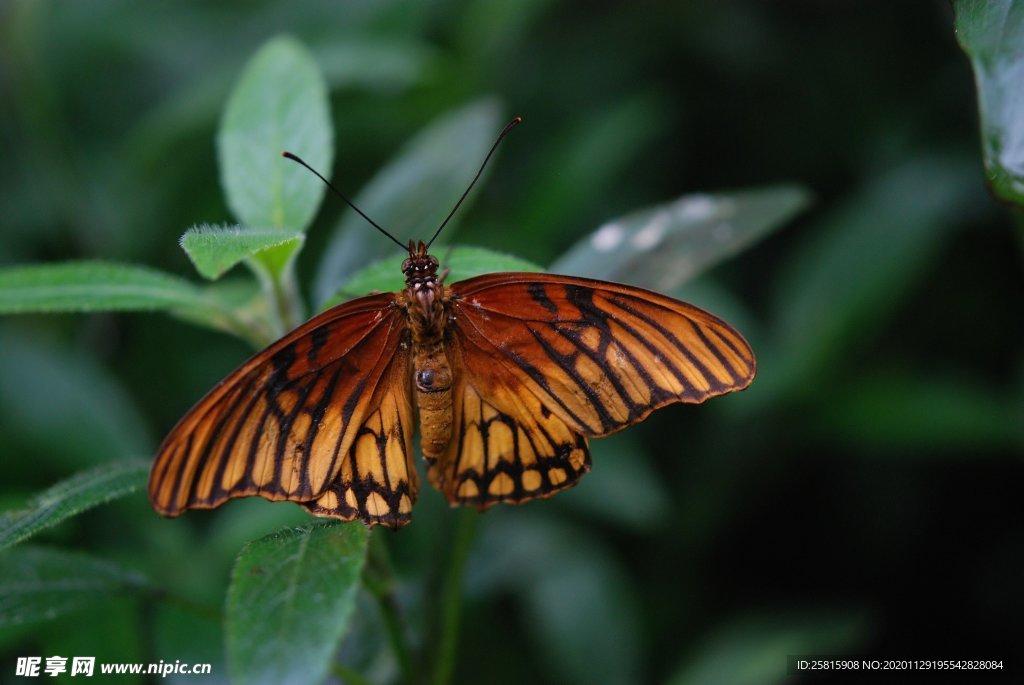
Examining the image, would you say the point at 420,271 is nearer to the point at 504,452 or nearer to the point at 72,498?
the point at 504,452

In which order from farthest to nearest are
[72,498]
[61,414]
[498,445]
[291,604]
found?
[61,414] → [498,445] → [72,498] → [291,604]

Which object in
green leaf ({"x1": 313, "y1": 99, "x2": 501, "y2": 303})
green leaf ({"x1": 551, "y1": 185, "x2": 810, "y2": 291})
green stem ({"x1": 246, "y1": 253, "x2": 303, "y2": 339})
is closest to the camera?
green stem ({"x1": 246, "y1": 253, "x2": 303, "y2": 339})

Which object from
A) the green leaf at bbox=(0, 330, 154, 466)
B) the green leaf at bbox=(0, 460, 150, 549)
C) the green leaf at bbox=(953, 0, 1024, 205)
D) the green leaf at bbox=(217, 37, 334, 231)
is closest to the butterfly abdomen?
the green leaf at bbox=(217, 37, 334, 231)

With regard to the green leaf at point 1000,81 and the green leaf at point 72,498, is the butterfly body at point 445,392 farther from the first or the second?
the green leaf at point 1000,81

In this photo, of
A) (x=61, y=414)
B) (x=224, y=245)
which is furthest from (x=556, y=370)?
(x=61, y=414)

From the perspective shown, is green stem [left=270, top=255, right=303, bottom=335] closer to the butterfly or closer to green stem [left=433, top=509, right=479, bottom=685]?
the butterfly

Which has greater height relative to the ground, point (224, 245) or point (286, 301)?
point (286, 301)

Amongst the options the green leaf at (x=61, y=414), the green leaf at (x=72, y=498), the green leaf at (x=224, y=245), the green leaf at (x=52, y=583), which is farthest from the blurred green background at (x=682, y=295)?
the green leaf at (x=224, y=245)

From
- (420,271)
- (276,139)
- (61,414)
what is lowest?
(420,271)
